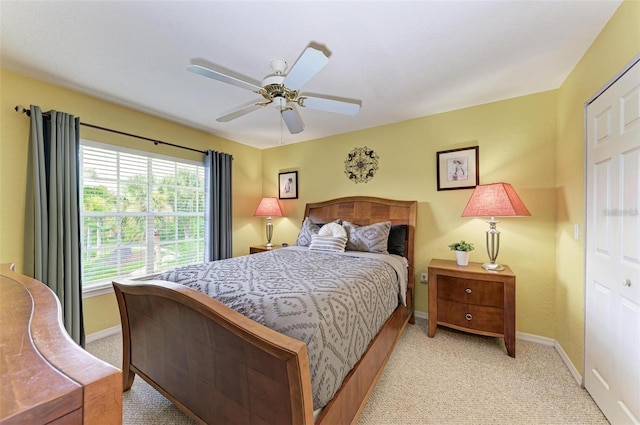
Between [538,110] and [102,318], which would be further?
[102,318]

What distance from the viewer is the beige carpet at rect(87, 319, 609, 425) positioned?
64.2 inches

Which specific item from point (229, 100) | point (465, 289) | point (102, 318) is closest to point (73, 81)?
point (229, 100)

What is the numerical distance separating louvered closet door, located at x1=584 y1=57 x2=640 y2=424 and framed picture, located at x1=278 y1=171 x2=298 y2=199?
11.0ft

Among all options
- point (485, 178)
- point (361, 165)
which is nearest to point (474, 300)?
point (485, 178)

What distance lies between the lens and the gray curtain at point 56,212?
2223mm

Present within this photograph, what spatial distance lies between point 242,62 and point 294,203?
2.48m

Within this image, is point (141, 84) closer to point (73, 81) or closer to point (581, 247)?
point (73, 81)

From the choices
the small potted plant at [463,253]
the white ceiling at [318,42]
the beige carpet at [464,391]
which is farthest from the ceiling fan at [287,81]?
the beige carpet at [464,391]

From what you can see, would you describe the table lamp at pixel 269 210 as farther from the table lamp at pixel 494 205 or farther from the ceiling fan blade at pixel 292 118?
the table lamp at pixel 494 205

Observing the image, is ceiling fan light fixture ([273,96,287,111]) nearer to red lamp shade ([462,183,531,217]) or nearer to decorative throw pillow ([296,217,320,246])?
decorative throw pillow ([296,217,320,246])

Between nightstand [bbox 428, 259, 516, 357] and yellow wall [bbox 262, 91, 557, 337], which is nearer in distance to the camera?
nightstand [bbox 428, 259, 516, 357]

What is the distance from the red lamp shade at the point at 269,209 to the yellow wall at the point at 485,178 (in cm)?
91

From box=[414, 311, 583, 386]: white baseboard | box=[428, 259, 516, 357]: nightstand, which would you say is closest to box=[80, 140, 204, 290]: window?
box=[428, 259, 516, 357]: nightstand

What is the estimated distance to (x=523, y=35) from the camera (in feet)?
5.74
